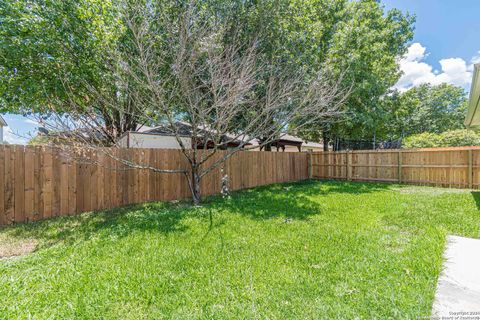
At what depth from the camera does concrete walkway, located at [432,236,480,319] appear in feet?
6.20

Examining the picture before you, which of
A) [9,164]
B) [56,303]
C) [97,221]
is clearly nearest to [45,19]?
[9,164]

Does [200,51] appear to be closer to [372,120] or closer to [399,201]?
[399,201]

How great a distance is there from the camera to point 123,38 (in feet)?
22.6

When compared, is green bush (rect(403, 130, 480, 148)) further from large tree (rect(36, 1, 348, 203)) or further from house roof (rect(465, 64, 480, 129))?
large tree (rect(36, 1, 348, 203))

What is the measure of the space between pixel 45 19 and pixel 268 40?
20.8ft

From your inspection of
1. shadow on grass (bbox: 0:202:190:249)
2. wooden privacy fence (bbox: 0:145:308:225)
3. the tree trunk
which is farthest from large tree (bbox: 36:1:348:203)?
shadow on grass (bbox: 0:202:190:249)

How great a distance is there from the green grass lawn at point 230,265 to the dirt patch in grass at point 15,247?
0.04m

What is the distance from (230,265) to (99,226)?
287 centimetres

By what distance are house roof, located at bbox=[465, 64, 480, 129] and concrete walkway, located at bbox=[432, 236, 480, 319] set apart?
300 cm

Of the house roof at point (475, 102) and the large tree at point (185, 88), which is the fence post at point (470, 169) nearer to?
the house roof at point (475, 102)

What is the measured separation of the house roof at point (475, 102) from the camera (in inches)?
168

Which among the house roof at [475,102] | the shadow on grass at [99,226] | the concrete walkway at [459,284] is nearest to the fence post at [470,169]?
the house roof at [475,102]

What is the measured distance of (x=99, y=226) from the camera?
4.32 m

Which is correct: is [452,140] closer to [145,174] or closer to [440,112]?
[440,112]
